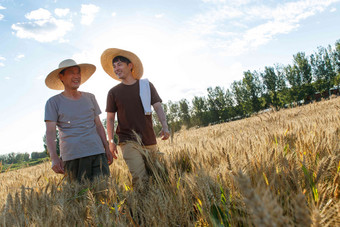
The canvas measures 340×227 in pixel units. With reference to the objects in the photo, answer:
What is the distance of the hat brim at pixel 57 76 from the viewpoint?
12.1ft

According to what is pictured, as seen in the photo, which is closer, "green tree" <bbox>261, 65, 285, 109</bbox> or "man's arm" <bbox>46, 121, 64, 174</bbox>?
"man's arm" <bbox>46, 121, 64, 174</bbox>

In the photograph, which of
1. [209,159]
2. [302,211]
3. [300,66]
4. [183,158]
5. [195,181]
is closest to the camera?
[302,211]

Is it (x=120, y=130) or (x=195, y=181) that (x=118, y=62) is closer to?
(x=120, y=130)

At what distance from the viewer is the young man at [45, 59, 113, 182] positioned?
3.22m

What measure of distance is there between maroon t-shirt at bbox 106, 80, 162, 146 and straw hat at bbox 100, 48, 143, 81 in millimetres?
555

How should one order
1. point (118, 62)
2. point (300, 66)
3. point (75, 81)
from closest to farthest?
point (75, 81) → point (118, 62) → point (300, 66)

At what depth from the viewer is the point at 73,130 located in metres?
3.33

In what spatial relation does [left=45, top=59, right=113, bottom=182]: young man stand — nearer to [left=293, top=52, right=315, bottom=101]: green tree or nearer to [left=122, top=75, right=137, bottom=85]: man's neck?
[left=122, top=75, right=137, bottom=85]: man's neck

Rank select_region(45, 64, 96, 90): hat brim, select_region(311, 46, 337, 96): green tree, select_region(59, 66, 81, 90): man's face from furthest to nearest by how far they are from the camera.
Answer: select_region(311, 46, 337, 96): green tree
select_region(45, 64, 96, 90): hat brim
select_region(59, 66, 81, 90): man's face

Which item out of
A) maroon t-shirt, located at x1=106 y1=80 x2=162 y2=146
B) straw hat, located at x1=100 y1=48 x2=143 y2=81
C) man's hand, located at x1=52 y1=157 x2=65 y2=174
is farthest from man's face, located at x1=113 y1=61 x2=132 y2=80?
man's hand, located at x1=52 y1=157 x2=65 y2=174

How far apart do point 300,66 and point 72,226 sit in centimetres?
4999

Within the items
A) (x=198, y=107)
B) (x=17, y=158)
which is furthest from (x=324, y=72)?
(x=17, y=158)

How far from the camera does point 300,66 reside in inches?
1705

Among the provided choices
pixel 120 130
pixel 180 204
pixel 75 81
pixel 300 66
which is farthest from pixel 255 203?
pixel 300 66
